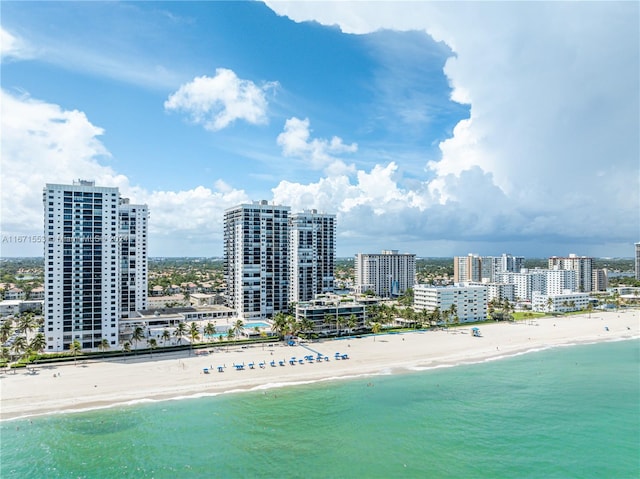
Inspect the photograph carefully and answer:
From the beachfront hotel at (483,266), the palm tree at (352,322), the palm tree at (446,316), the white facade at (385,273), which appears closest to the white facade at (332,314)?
the palm tree at (352,322)

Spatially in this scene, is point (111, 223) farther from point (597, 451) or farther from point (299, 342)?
point (597, 451)

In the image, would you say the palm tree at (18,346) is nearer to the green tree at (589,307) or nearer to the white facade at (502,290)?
the white facade at (502,290)

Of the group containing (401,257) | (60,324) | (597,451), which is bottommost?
(597,451)

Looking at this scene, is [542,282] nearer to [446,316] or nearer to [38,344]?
[446,316]

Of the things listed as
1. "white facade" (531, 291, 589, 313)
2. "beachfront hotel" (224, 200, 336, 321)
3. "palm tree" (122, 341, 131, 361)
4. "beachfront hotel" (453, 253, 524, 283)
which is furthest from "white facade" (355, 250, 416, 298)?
"palm tree" (122, 341, 131, 361)

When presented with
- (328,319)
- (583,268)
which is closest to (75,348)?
(328,319)

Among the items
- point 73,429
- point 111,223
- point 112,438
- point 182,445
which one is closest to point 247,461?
point 182,445
